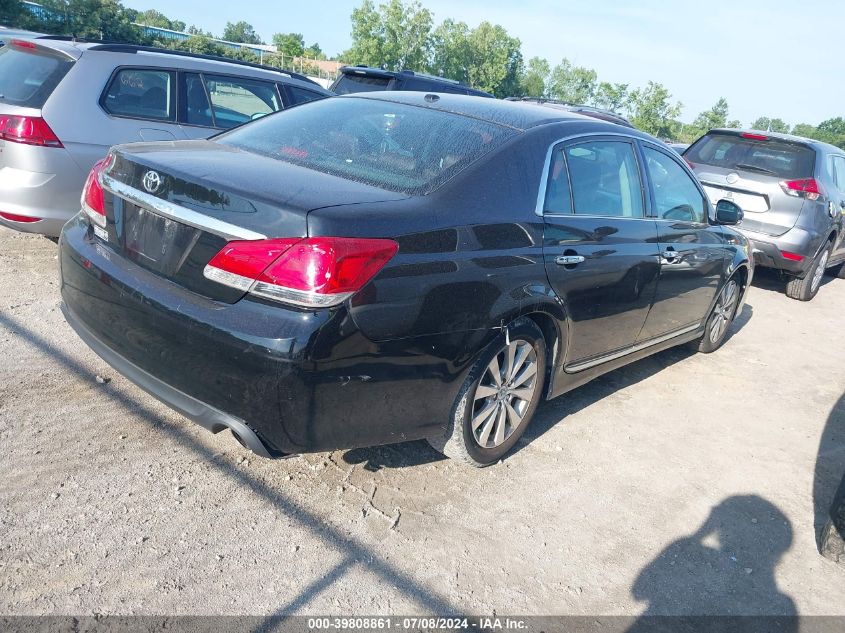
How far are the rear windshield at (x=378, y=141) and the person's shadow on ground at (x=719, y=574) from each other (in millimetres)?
1829

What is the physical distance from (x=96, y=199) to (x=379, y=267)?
56.5 inches

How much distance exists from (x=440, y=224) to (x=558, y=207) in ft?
2.90

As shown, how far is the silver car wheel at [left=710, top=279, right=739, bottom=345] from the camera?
17.9 ft

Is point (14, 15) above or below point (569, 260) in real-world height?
below

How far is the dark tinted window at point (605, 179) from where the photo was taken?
3.53m

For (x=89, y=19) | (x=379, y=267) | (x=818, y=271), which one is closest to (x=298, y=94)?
(x=379, y=267)

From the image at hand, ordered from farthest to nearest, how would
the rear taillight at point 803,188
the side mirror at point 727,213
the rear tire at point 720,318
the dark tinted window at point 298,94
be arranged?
the rear taillight at point 803,188
the dark tinted window at point 298,94
the rear tire at point 720,318
the side mirror at point 727,213

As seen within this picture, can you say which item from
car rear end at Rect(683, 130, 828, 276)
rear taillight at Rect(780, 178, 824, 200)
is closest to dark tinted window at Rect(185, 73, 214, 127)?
car rear end at Rect(683, 130, 828, 276)

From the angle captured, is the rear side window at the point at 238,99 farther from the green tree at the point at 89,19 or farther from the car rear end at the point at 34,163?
the green tree at the point at 89,19

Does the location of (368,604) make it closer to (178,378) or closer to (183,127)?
(178,378)

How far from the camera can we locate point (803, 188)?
7395mm

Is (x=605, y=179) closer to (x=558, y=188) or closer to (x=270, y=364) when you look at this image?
(x=558, y=188)

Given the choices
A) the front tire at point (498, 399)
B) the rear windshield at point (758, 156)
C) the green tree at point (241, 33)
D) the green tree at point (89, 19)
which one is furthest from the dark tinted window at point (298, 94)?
the green tree at point (241, 33)

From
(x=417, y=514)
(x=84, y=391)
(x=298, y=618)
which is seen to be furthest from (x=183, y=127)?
(x=298, y=618)
